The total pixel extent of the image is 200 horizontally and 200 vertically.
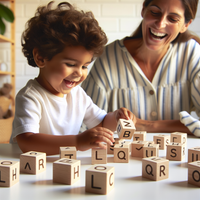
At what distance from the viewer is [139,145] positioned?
88 cm

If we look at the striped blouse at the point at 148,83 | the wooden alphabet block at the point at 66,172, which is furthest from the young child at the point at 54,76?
the striped blouse at the point at 148,83

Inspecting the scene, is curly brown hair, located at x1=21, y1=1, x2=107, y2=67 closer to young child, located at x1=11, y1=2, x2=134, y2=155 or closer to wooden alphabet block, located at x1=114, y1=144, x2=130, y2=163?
young child, located at x1=11, y1=2, x2=134, y2=155

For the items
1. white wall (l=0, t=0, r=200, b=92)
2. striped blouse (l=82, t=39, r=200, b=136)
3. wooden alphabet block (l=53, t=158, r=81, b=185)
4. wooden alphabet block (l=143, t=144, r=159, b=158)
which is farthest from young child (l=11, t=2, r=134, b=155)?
white wall (l=0, t=0, r=200, b=92)

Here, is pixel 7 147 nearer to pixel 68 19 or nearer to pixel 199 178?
pixel 68 19

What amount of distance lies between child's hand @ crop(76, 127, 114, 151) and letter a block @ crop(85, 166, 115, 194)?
0.81 feet

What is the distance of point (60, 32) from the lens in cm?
99

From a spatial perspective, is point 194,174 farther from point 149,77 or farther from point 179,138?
point 149,77

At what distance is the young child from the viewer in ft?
2.91

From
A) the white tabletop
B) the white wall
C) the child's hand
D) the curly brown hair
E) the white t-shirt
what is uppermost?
the white wall

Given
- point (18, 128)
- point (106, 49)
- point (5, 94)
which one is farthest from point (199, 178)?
point (5, 94)

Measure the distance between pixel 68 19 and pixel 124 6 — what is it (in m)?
2.32

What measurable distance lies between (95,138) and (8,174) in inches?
12.6

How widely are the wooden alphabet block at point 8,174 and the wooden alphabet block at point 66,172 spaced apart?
9cm

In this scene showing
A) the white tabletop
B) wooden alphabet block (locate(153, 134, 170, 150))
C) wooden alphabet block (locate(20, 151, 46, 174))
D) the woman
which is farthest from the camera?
the woman
